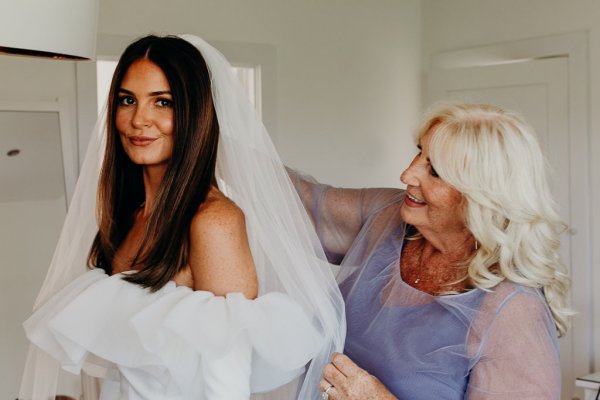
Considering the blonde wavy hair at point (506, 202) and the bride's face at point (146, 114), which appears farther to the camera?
the blonde wavy hair at point (506, 202)

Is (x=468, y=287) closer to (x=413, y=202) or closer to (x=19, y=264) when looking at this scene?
(x=413, y=202)

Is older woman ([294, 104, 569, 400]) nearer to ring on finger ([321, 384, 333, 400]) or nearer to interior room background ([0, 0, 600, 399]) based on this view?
ring on finger ([321, 384, 333, 400])

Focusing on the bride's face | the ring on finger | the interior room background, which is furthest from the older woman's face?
the interior room background

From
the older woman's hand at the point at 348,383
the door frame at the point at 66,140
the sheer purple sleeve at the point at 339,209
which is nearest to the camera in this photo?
the older woman's hand at the point at 348,383

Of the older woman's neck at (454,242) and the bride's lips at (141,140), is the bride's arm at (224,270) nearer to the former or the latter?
the bride's lips at (141,140)

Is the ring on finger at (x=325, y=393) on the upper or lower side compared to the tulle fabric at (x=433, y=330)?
lower

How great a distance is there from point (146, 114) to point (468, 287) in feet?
2.75

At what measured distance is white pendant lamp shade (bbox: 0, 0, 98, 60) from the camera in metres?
1.33

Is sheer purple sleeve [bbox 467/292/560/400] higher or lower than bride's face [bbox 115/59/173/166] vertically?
lower

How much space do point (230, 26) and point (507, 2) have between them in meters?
1.59

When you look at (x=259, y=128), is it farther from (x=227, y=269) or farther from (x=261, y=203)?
(x=227, y=269)

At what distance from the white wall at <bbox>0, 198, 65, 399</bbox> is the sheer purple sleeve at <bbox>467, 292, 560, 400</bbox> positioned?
236 centimetres

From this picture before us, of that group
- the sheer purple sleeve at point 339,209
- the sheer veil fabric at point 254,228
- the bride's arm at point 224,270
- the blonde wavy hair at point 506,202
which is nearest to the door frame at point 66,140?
the sheer purple sleeve at point 339,209

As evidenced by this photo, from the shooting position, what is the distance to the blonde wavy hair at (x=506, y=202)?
1799 millimetres
